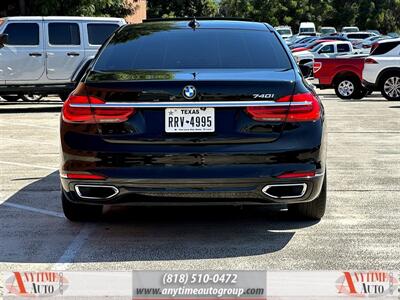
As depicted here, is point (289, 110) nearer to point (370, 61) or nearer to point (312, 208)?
point (312, 208)

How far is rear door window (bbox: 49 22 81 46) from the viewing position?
16.8 metres

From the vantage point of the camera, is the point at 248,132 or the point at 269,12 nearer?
the point at 248,132

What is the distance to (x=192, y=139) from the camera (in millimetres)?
5383

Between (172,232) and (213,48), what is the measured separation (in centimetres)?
153

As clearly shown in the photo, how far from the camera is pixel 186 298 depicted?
395 cm

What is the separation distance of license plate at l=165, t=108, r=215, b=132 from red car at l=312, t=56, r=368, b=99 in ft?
53.2

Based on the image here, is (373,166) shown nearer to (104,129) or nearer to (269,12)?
(104,129)

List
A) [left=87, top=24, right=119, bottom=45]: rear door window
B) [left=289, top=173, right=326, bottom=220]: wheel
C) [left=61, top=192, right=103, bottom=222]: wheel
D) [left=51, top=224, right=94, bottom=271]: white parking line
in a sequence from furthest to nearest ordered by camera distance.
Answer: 1. [left=87, top=24, right=119, bottom=45]: rear door window
2. [left=61, top=192, right=103, bottom=222]: wheel
3. [left=289, top=173, right=326, bottom=220]: wheel
4. [left=51, top=224, right=94, bottom=271]: white parking line

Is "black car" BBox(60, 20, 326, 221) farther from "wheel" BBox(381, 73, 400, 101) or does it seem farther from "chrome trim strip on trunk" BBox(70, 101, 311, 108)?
"wheel" BBox(381, 73, 400, 101)

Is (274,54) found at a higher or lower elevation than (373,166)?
higher

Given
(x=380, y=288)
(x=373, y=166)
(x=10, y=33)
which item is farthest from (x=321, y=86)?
(x=380, y=288)

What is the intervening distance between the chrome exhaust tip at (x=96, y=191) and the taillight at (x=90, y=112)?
47cm

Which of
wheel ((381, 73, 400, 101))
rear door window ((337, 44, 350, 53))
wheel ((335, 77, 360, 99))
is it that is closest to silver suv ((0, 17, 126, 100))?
wheel ((335, 77, 360, 99))

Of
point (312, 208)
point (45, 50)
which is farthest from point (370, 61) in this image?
point (312, 208)
